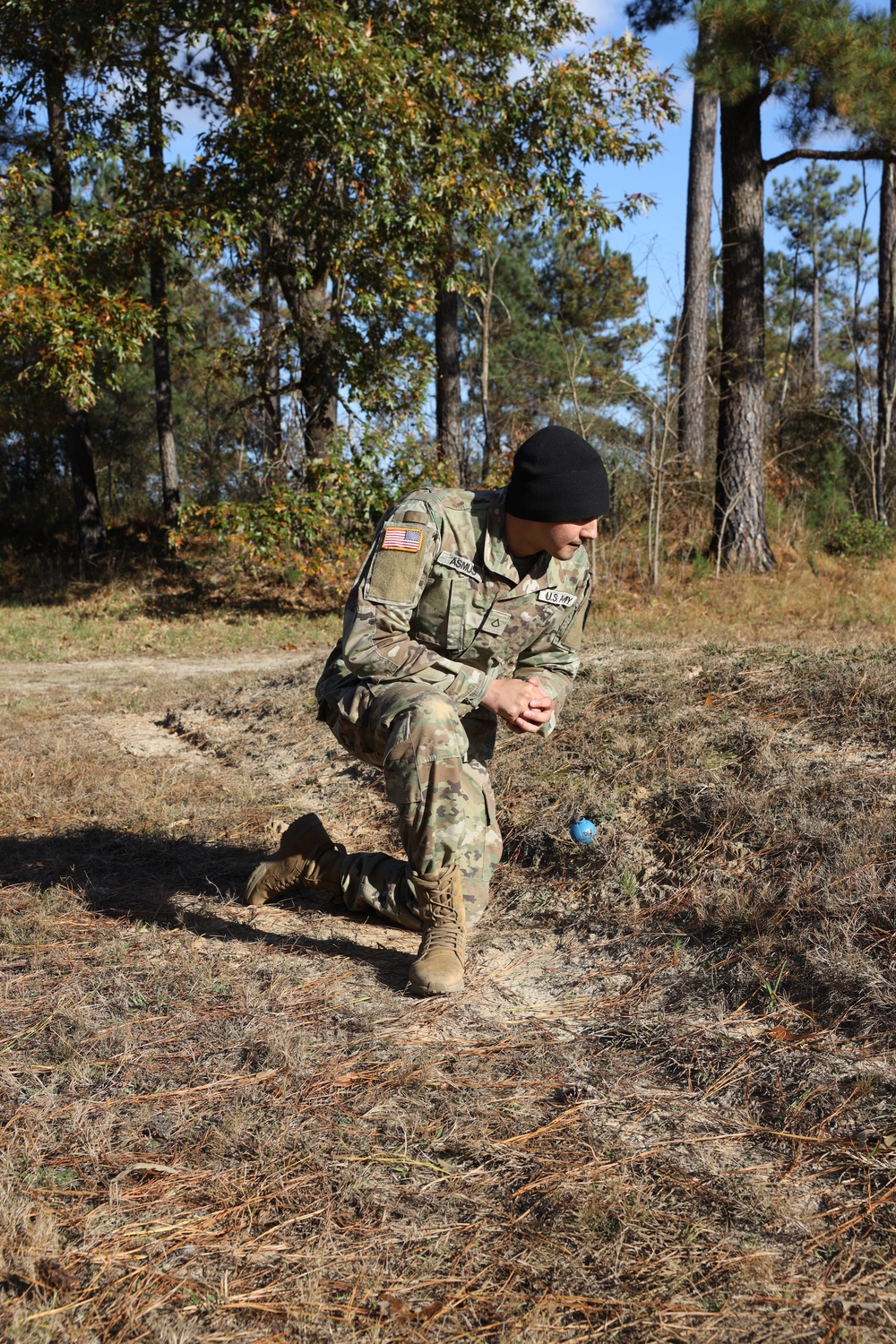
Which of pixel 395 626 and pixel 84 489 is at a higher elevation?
pixel 84 489

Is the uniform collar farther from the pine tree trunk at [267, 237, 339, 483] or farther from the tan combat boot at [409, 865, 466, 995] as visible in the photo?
the pine tree trunk at [267, 237, 339, 483]

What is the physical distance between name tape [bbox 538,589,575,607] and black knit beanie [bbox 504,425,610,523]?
1.38 feet

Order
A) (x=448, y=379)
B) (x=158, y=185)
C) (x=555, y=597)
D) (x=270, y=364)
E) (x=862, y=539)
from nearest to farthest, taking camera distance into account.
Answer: (x=555, y=597), (x=158, y=185), (x=862, y=539), (x=270, y=364), (x=448, y=379)

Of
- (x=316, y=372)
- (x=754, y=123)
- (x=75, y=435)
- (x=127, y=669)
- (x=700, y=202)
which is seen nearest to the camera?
(x=127, y=669)

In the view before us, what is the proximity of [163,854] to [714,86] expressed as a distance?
9.36 meters

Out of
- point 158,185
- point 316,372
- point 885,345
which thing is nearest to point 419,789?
point 316,372

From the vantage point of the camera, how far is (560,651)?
141 inches

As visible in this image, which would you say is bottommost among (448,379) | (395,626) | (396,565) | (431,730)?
(431,730)

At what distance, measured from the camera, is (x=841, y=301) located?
116ft

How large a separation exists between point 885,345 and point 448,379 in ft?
22.9

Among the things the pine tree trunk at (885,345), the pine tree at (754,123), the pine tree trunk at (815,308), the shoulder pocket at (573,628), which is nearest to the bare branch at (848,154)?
the pine tree at (754,123)

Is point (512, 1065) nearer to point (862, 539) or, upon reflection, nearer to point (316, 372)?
point (316, 372)

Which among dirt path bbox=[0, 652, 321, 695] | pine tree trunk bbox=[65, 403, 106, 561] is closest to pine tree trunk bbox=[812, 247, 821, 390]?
pine tree trunk bbox=[65, 403, 106, 561]

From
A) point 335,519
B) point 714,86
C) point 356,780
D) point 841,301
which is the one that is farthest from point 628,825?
point 841,301
